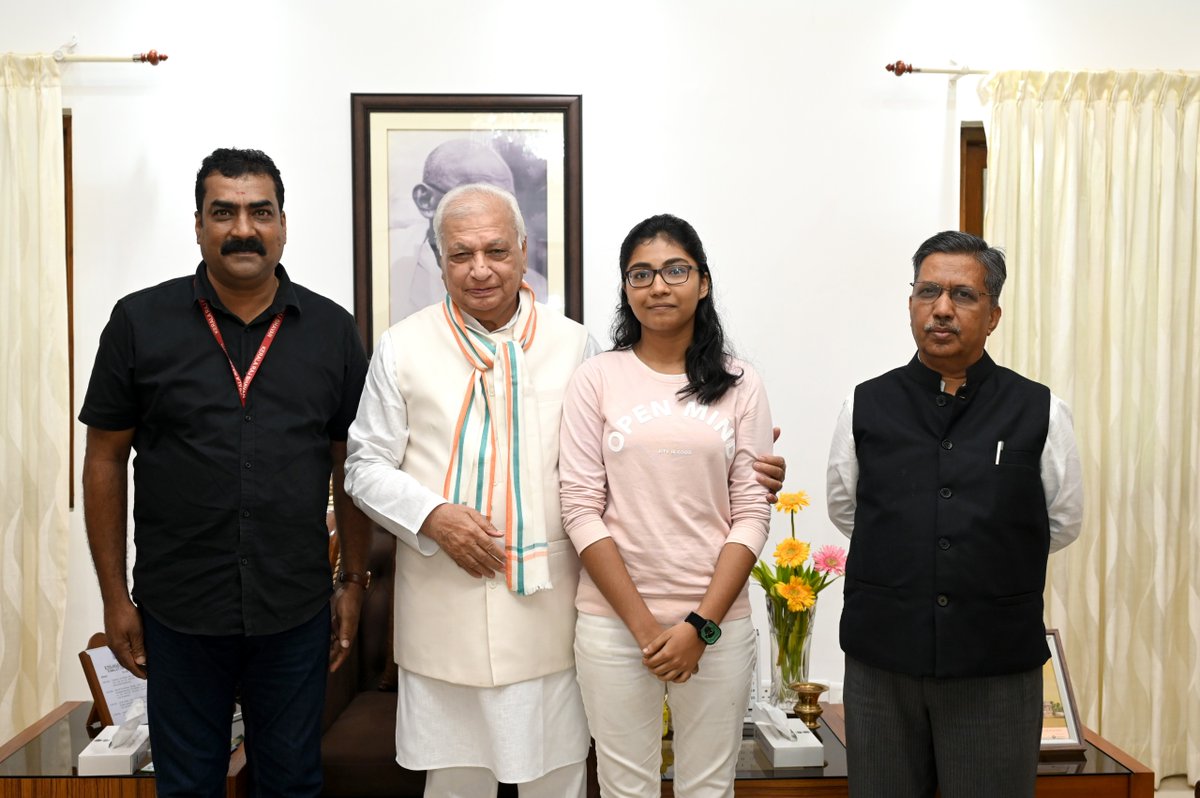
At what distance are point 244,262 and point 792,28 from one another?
234cm

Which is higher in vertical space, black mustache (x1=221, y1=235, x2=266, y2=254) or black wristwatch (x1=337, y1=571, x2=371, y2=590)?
black mustache (x1=221, y1=235, x2=266, y2=254)

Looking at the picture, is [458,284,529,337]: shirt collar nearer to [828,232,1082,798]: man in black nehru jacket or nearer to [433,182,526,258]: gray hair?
[433,182,526,258]: gray hair

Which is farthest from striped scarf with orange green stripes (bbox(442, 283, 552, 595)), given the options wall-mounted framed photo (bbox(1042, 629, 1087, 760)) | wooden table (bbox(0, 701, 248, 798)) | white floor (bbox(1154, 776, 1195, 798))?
white floor (bbox(1154, 776, 1195, 798))

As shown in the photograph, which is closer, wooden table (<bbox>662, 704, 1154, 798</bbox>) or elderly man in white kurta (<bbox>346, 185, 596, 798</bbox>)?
elderly man in white kurta (<bbox>346, 185, 596, 798</bbox>)

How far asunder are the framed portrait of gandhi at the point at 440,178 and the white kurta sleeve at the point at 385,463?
4.91ft

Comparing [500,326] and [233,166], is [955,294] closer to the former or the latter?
[500,326]

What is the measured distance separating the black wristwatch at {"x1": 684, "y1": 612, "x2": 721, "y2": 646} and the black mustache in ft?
3.56

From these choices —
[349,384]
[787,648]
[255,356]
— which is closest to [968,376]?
[787,648]

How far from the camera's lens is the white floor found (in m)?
3.39

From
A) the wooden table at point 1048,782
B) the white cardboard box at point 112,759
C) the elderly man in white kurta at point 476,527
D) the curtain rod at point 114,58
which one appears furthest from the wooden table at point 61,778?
the curtain rod at point 114,58

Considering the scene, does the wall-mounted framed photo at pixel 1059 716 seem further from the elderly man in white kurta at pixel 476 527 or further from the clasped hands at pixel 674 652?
the elderly man in white kurta at pixel 476 527

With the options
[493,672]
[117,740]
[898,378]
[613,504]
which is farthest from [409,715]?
[898,378]

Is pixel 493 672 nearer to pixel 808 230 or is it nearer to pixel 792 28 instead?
pixel 808 230

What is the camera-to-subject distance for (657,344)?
2.02 metres
